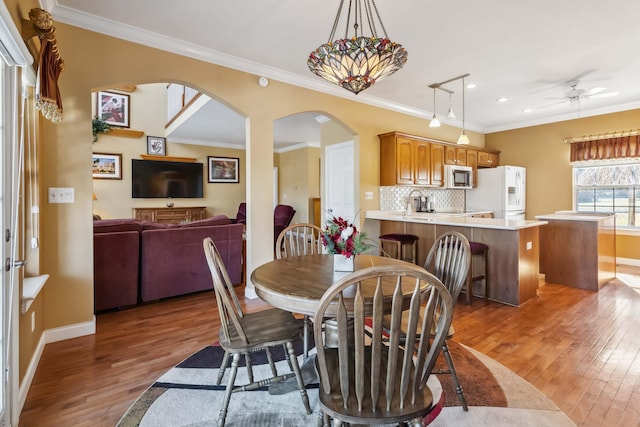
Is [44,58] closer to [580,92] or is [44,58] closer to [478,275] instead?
[478,275]

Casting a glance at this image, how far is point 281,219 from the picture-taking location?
7.18m

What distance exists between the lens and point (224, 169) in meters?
8.50

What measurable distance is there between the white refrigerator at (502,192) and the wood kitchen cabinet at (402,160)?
1805 millimetres

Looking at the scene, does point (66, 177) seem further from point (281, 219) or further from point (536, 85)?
point (536, 85)

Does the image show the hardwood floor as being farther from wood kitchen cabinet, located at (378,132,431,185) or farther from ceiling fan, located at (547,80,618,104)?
ceiling fan, located at (547,80,618,104)

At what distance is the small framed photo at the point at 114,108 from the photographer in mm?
7047

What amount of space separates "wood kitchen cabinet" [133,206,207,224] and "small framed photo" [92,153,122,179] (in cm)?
87

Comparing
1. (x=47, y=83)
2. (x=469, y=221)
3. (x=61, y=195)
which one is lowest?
(x=469, y=221)

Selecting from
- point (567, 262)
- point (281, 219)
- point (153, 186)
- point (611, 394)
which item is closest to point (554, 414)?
point (611, 394)

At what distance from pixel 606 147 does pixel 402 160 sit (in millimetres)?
3596

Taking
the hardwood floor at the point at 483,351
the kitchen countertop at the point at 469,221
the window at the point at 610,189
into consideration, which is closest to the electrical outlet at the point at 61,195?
the hardwood floor at the point at 483,351

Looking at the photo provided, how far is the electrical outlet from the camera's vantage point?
2613mm

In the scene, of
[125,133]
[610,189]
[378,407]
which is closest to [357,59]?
[378,407]

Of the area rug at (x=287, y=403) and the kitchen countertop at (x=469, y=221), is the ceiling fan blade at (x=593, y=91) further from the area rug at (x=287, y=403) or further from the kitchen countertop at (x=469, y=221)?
the area rug at (x=287, y=403)
